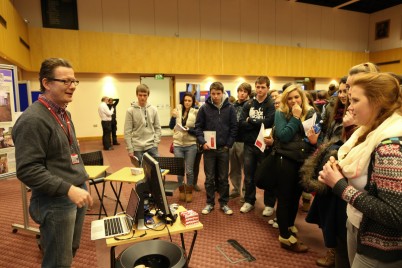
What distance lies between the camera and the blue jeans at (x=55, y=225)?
1.55 meters

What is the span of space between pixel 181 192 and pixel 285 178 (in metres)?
1.90

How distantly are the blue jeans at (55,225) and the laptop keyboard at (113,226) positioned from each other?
219mm

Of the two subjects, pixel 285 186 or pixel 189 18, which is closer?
pixel 285 186

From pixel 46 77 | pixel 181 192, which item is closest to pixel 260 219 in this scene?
pixel 181 192

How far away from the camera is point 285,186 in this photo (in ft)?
8.09

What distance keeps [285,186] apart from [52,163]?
74.3 inches

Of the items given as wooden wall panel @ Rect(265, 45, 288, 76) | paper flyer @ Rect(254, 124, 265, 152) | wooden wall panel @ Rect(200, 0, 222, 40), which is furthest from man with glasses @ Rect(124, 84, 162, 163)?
wooden wall panel @ Rect(265, 45, 288, 76)

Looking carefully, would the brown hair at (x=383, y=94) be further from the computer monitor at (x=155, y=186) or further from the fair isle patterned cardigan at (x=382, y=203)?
the computer monitor at (x=155, y=186)

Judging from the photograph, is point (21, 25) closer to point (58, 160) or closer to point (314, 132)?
point (58, 160)

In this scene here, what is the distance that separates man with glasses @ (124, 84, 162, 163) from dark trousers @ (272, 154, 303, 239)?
72.4 inches

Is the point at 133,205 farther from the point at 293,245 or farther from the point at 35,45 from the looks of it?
the point at 35,45

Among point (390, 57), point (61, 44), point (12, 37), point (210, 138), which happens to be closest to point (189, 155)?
point (210, 138)

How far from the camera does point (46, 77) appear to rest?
5.21 ft

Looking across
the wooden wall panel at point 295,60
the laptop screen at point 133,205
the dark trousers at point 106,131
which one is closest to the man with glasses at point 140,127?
the laptop screen at point 133,205
